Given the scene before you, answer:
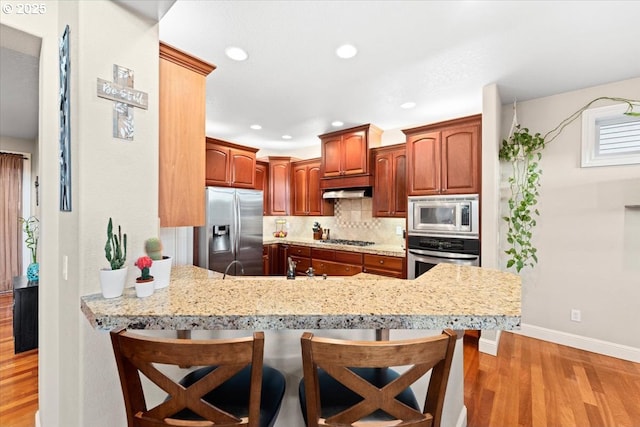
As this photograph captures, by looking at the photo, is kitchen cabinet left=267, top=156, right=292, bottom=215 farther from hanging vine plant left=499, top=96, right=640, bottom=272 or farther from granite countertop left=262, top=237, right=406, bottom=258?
hanging vine plant left=499, top=96, right=640, bottom=272

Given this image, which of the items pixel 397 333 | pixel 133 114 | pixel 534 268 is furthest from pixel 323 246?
pixel 133 114

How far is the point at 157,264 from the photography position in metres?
1.23

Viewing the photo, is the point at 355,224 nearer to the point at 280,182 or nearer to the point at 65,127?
the point at 280,182

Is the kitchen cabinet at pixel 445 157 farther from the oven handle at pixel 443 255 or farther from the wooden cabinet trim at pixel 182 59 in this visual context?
the wooden cabinet trim at pixel 182 59

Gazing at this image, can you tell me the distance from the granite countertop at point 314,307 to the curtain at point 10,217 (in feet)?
17.7

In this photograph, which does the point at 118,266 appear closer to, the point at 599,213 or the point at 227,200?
the point at 227,200

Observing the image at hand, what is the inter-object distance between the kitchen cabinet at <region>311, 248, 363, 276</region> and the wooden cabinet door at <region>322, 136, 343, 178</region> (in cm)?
124

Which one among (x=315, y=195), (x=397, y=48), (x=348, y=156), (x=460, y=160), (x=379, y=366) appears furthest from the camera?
(x=315, y=195)

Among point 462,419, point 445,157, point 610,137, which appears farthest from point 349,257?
point 610,137

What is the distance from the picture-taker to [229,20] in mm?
1896

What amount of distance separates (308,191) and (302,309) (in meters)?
4.30

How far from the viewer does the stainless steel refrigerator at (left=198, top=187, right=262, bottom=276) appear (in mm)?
3609

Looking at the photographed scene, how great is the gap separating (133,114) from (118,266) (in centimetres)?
69

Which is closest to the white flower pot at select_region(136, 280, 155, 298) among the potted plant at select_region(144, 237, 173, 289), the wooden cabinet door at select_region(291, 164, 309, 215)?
the potted plant at select_region(144, 237, 173, 289)
